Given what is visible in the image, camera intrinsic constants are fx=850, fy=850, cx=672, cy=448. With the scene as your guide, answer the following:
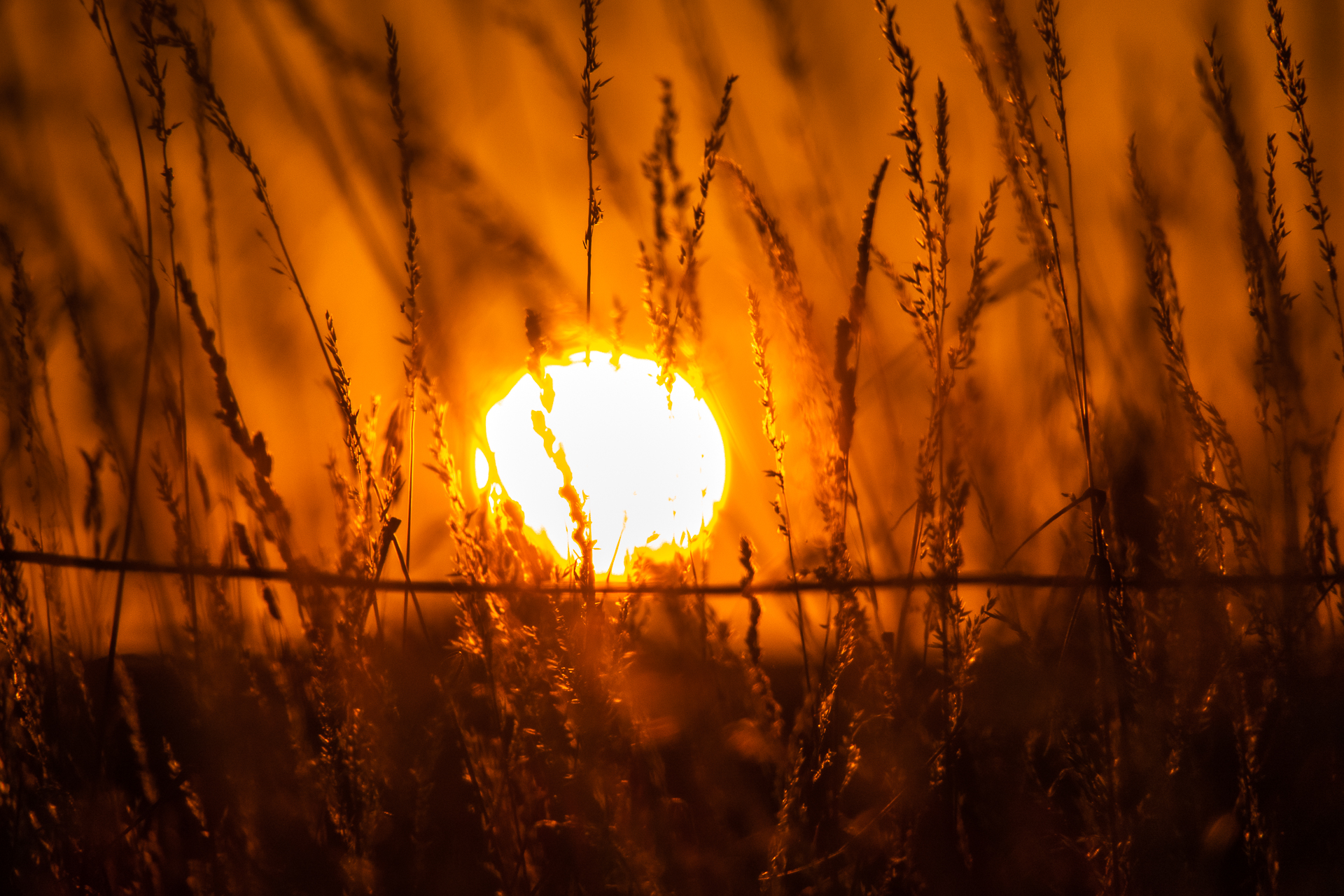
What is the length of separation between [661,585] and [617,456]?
238 mm

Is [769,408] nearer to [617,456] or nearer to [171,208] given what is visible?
[617,456]

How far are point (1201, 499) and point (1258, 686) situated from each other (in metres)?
0.25

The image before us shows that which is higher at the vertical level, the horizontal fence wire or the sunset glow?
the sunset glow

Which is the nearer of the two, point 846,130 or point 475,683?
point 475,683

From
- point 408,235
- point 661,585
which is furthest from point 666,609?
point 408,235

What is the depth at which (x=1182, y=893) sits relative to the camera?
0.97 metres

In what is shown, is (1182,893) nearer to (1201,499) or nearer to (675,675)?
(1201,499)

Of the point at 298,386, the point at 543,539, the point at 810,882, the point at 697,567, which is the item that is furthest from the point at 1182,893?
the point at 298,386

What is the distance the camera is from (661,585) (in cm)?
113

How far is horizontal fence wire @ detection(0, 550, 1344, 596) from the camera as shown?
3.22 feet

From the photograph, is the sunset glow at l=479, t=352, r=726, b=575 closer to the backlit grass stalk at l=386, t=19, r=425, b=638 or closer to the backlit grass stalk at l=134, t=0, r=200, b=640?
the backlit grass stalk at l=386, t=19, r=425, b=638

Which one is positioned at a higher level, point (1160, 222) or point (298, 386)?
point (1160, 222)

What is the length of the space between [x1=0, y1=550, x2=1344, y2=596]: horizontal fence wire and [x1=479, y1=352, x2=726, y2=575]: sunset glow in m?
0.07

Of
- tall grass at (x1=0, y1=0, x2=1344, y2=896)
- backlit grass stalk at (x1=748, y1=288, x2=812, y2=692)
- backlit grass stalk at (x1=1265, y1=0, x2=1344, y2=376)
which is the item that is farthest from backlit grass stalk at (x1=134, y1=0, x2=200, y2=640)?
backlit grass stalk at (x1=1265, y1=0, x2=1344, y2=376)
